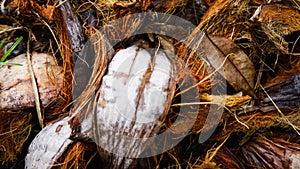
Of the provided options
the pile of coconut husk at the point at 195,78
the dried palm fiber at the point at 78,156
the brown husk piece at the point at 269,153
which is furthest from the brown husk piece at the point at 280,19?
the dried palm fiber at the point at 78,156

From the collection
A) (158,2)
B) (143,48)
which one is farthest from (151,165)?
(158,2)

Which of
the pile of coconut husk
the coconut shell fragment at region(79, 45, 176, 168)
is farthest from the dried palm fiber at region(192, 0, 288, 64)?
the coconut shell fragment at region(79, 45, 176, 168)

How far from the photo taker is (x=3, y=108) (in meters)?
0.70

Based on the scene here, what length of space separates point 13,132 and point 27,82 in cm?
10

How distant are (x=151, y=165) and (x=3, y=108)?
0.29 metres

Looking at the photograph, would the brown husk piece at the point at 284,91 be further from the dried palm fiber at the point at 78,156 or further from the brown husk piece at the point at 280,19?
the dried palm fiber at the point at 78,156

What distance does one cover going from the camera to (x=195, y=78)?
0.66 m

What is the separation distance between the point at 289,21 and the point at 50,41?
45cm

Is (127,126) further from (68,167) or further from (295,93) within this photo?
(295,93)

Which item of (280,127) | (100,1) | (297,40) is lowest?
(280,127)

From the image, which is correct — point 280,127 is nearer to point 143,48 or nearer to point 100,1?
point 143,48

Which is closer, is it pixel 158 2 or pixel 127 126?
pixel 127 126

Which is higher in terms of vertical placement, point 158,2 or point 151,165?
point 158,2

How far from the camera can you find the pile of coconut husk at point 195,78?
0.65 metres
